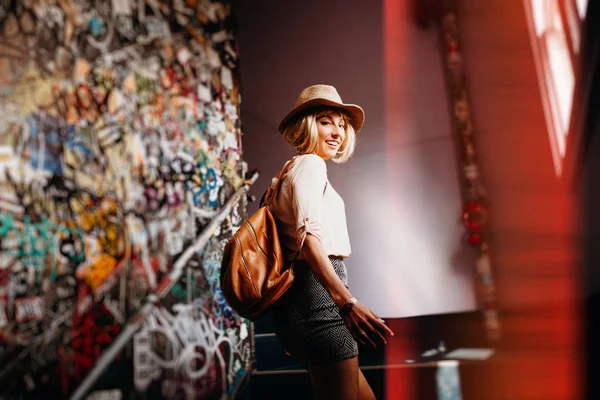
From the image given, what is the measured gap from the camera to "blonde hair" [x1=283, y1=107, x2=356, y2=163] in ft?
5.46

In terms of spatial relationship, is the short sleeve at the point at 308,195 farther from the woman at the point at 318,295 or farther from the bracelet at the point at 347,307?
the bracelet at the point at 347,307

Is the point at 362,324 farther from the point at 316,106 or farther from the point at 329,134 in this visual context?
Result: the point at 316,106

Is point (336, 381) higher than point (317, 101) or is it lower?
lower

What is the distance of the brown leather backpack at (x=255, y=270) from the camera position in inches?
55.7

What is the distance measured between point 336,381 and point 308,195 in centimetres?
51

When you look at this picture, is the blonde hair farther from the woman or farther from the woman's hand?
the woman's hand

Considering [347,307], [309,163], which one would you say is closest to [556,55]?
[309,163]

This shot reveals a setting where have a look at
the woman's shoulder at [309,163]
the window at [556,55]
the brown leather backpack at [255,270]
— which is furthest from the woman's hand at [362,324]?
the window at [556,55]

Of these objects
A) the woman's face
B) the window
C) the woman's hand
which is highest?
the window

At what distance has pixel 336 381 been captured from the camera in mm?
1344

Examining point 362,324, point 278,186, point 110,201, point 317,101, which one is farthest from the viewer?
point 110,201

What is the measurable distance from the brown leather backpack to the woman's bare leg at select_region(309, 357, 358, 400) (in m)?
0.24

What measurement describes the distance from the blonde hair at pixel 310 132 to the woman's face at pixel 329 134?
0.02 metres

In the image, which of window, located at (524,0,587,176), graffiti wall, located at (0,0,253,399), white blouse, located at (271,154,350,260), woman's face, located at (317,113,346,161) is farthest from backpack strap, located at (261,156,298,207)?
window, located at (524,0,587,176)
